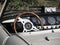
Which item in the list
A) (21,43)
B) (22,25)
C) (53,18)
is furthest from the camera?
(53,18)

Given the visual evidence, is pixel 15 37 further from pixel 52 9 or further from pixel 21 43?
pixel 52 9

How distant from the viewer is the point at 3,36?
9.82 ft

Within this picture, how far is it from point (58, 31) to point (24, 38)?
0.42m

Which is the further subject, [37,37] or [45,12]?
[45,12]

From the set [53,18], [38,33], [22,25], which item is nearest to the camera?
[38,33]

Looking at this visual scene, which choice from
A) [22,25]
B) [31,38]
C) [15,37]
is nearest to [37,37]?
[31,38]

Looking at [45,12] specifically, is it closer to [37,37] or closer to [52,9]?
[52,9]

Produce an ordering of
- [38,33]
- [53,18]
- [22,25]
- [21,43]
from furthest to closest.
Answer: [53,18], [22,25], [38,33], [21,43]

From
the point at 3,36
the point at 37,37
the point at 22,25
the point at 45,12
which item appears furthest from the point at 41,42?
the point at 45,12

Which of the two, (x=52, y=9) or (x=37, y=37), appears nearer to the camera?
(x=37, y=37)

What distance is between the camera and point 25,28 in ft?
11.2

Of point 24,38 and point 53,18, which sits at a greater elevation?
point 24,38

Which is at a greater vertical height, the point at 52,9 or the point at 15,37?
the point at 15,37

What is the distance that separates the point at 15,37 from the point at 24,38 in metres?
0.11
